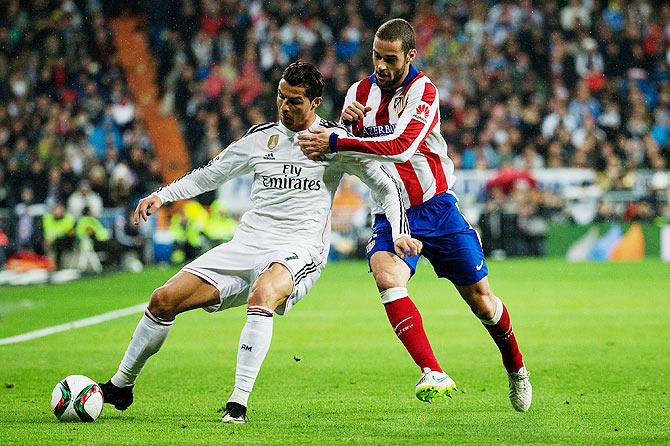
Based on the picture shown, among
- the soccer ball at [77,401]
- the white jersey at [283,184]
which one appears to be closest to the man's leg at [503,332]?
the white jersey at [283,184]

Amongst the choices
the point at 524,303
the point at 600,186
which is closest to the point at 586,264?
the point at 600,186

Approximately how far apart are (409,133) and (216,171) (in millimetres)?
1134

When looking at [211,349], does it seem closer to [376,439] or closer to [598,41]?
[376,439]

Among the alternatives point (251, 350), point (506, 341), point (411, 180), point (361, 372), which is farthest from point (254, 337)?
point (361, 372)

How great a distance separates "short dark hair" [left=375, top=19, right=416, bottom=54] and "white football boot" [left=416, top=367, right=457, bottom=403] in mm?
1878

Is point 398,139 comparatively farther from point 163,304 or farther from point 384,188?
point 163,304

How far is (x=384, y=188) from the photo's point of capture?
699 centimetres

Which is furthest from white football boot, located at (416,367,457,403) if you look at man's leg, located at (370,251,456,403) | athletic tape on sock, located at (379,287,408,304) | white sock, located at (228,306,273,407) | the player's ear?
the player's ear

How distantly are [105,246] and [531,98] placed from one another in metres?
9.54

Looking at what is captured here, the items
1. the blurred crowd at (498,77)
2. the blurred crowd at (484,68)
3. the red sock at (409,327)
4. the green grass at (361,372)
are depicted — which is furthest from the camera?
the blurred crowd at (484,68)

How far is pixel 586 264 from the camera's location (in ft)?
71.8

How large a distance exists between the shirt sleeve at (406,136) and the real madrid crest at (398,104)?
0.05 metres

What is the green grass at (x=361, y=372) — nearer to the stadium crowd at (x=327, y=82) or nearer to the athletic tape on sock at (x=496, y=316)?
the athletic tape on sock at (x=496, y=316)

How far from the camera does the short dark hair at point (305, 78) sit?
680 centimetres
